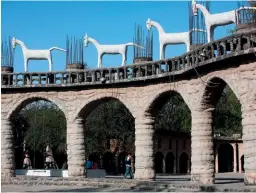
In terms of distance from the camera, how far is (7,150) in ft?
82.5

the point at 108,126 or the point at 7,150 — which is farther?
the point at 108,126

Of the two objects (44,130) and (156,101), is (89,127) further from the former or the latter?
(156,101)

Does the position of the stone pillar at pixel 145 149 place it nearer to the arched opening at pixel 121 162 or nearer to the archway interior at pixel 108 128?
the archway interior at pixel 108 128

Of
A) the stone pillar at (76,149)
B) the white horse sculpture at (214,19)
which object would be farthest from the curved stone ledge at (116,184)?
the white horse sculpture at (214,19)

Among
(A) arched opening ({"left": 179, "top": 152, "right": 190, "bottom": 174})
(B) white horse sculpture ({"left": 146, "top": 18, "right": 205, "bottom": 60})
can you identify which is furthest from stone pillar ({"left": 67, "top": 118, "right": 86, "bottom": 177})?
(A) arched opening ({"left": 179, "top": 152, "right": 190, "bottom": 174})

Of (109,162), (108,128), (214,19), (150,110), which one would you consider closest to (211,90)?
(214,19)

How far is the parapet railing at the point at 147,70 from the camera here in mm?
16703

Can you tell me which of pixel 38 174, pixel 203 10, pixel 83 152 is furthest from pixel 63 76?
pixel 203 10

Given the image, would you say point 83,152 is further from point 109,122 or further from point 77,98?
point 109,122

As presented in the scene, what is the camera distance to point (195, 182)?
19.2 metres

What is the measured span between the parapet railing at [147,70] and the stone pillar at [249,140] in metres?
1.71

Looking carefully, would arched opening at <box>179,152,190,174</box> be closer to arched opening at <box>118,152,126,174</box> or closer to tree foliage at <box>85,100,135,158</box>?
arched opening at <box>118,152,126,174</box>

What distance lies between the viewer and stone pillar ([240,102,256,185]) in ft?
53.0

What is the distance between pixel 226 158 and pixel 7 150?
2689 cm
